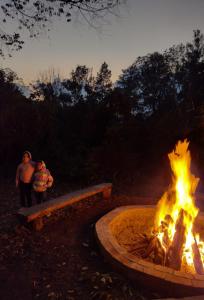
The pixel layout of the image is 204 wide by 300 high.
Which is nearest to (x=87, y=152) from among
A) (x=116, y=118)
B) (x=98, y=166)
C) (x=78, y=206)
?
(x=98, y=166)

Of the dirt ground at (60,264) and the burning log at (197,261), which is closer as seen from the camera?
the dirt ground at (60,264)

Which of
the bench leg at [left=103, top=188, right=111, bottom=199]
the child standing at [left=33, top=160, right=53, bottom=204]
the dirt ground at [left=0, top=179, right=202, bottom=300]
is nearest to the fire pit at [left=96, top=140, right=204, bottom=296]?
the dirt ground at [left=0, top=179, right=202, bottom=300]

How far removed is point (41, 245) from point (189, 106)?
33.8ft

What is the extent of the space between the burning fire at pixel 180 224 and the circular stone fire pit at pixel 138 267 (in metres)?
0.63

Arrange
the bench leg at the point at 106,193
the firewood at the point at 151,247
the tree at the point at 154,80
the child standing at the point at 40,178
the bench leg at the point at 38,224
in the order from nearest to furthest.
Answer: the firewood at the point at 151,247 < the bench leg at the point at 38,224 < the child standing at the point at 40,178 < the bench leg at the point at 106,193 < the tree at the point at 154,80

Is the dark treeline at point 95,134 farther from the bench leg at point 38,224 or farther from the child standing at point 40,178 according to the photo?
the bench leg at point 38,224

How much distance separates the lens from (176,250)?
5141 millimetres

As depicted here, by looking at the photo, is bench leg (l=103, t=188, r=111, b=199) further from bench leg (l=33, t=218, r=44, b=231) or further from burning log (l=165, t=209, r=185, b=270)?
burning log (l=165, t=209, r=185, b=270)

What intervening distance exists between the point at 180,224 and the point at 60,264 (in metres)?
2.48

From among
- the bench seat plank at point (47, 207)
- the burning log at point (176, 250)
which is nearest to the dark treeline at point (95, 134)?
the bench seat plank at point (47, 207)

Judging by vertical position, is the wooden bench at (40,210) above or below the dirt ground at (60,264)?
above

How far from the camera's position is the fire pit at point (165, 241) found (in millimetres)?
4398

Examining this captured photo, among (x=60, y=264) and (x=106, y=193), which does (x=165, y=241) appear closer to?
(x=60, y=264)

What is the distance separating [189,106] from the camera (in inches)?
524
